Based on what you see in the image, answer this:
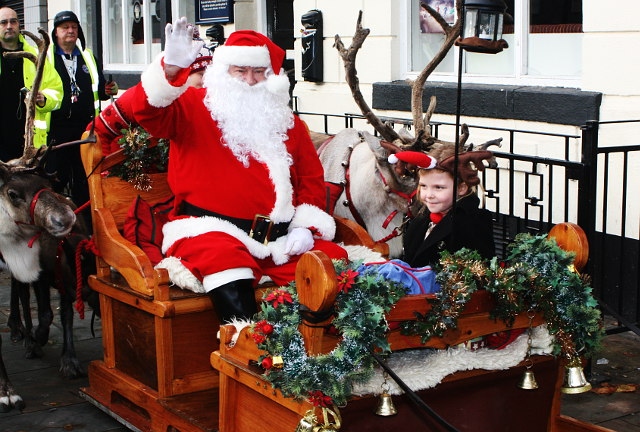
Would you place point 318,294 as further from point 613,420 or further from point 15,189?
point 15,189

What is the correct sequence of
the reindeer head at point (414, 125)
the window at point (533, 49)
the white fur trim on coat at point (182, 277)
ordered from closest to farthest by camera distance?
the white fur trim on coat at point (182, 277) < the reindeer head at point (414, 125) < the window at point (533, 49)

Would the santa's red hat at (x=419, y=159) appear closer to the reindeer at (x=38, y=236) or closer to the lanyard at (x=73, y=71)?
the reindeer at (x=38, y=236)

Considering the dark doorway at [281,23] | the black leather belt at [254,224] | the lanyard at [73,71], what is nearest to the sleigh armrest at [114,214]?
the black leather belt at [254,224]

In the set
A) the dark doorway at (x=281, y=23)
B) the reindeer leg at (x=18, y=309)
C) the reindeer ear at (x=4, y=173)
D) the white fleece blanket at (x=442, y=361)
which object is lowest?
the reindeer leg at (x=18, y=309)

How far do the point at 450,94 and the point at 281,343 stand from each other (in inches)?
211

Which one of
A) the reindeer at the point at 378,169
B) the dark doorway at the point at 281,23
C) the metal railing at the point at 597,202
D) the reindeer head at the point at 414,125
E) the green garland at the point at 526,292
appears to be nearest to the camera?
the green garland at the point at 526,292

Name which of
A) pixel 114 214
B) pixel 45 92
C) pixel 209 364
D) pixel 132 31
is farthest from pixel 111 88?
pixel 132 31

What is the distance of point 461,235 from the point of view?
4004mm

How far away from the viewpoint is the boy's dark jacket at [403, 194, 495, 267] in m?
4.01

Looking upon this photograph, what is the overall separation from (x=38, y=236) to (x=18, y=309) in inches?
46.8

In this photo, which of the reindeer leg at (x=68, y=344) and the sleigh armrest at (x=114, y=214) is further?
the reindeer leg at (x=68, y=344)

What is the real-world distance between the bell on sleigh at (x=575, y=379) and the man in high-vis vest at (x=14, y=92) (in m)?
4.53

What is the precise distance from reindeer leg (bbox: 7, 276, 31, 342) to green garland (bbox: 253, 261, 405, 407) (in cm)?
312

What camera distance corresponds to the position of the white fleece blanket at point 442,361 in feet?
11.7
